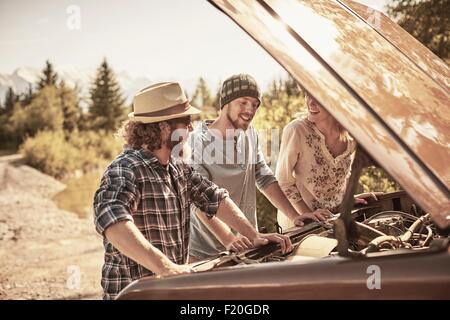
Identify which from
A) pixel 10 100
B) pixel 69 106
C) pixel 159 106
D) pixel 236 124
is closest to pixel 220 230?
pixel 159 106

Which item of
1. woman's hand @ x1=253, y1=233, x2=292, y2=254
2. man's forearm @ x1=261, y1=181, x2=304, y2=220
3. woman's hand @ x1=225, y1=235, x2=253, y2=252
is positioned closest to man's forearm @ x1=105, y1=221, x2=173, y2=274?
woman's hand @ x1=225, y1=235, x2=253, y2=252

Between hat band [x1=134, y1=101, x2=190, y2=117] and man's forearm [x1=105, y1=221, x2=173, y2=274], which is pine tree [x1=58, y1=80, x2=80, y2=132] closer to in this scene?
hat band [x1=134, y1=101, x2=190, y2=117]

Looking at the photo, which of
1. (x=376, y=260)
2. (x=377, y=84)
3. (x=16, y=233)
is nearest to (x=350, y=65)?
(x=377, y=84)

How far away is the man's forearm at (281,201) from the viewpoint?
3510 millimetres

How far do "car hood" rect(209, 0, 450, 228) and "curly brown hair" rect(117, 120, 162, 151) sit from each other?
98 cm

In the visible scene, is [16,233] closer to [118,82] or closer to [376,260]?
[118,82]

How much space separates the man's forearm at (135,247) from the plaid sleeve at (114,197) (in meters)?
0.03

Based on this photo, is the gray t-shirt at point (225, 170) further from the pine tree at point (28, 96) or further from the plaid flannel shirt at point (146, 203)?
the pine tree at point (28, 96)

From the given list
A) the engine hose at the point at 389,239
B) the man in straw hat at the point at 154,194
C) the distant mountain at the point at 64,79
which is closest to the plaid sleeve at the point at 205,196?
the man in straw hat at the point at 154,194

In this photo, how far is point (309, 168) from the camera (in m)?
3.71

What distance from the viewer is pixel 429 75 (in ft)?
7.56

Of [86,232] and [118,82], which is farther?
[118,82]
